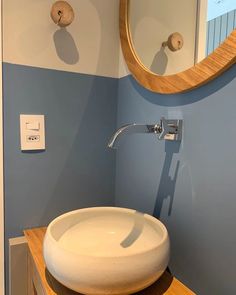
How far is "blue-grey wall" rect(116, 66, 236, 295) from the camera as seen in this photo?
2.12 ft

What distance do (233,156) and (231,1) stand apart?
15.5 inches

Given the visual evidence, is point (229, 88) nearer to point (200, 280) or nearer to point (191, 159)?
point (191, 159)

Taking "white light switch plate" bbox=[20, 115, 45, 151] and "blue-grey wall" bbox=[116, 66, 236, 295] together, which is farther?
"white light switch plate" bbox=[20, 115, 45, 151]

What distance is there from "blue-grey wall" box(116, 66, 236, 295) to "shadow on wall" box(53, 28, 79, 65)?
313 millimetres

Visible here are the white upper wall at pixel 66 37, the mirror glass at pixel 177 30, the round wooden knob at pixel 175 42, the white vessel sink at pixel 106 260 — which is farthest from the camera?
the white upper wall at pixel 66 37

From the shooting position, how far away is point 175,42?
83 cm

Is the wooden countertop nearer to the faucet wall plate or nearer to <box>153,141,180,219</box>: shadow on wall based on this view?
<box>153,141,180,219</box>: shadow on wall

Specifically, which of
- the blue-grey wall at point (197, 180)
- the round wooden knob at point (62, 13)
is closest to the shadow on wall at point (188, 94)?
the blue-grey wall at point (197, 180)

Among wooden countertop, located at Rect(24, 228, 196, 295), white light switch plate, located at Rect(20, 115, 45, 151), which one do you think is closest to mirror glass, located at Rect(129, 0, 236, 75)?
white light switch plate, located at Rect(20, 115, 45, 151)

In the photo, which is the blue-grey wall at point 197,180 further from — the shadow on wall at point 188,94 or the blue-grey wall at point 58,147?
the blue-grey wall at point 58,147

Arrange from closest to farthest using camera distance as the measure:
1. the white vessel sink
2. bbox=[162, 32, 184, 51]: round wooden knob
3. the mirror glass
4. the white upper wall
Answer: the white vessel sink < the mirror glass < bbox=[162, 32, 184, 51]: round wooden knob < the white upper wall

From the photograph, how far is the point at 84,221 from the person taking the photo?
0.90m

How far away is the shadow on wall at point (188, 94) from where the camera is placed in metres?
0.64

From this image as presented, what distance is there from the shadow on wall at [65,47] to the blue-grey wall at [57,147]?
0.21 feet
